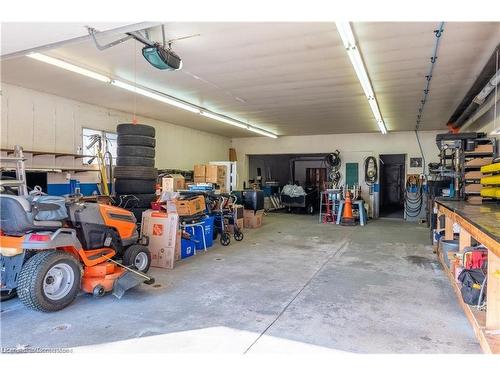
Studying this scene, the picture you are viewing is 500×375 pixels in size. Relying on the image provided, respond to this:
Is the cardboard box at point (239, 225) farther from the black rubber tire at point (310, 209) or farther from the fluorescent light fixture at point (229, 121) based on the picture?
the black rubber tire at point (310, 209)

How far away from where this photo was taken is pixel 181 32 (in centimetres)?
390

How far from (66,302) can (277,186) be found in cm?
1081

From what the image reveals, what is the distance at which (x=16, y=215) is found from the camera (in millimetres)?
3061

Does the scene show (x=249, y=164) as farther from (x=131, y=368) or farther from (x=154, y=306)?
(x=131, y=368)

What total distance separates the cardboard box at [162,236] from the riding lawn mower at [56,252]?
932 millimetres

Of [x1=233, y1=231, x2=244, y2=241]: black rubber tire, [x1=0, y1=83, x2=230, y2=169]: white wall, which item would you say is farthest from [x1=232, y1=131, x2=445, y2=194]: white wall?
[x1=233, y1=231, x2=244, y2=241]: black rubber tire

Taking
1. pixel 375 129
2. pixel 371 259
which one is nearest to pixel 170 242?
pixel 371 259

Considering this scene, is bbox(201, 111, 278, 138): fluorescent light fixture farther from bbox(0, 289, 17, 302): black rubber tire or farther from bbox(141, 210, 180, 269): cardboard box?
bbox(0, 289, 17, 302): black rubber tire

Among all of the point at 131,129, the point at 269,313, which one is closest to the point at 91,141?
the point at 131,129

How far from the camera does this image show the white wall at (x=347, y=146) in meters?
11.2

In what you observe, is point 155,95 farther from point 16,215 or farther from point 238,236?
point 16,215

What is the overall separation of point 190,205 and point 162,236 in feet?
2.95

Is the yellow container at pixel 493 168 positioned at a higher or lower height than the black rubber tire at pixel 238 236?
higher

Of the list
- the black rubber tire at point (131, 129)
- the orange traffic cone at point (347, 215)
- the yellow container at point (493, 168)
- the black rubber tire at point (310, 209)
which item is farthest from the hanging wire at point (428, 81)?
the black rubber tire at point (131, 129)
